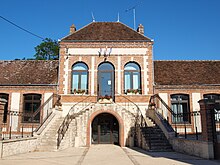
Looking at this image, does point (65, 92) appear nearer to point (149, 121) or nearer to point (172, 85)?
point (149, 121)

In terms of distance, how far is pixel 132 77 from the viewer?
16734mm

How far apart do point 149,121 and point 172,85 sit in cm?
372

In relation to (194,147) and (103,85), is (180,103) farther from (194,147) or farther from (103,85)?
(194,147)

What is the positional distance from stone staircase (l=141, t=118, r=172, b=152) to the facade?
253cm

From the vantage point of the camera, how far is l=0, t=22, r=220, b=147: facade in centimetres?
1593

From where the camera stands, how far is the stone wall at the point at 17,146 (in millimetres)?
9211

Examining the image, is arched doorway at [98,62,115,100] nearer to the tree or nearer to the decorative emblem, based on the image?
the decorative emblem

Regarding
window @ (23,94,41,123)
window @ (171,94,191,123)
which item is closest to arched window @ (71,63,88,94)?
window @ (23,94,41,123)

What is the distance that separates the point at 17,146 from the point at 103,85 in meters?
8.12

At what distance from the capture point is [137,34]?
17.9 metres

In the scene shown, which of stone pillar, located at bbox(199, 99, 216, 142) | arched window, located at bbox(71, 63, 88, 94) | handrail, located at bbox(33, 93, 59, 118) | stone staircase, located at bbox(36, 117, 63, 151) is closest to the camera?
stone pillar, located at bbox(199, 99, 216, 142)

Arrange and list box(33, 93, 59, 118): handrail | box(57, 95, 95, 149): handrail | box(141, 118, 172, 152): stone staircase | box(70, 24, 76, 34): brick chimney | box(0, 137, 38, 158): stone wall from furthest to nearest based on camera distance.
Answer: box(70, 24, 76, 34): brick chimney < box(33, 93, 59, 118): handrail < box(57, 95, 95, 149): handrail < box(141, 118, 172, 152): stone staircase < box(0, 137, 38, 158): stone wall

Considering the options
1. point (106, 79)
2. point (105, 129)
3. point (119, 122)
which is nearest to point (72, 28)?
point (106, 79)

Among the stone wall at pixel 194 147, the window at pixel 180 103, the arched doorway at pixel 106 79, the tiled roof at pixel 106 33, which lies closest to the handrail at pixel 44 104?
the arched doorway at pixel 106 79
